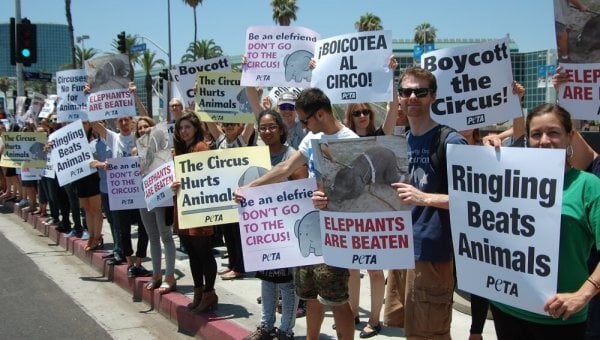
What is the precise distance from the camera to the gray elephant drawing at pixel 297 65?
685 centimetres

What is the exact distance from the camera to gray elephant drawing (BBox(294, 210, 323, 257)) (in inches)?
171

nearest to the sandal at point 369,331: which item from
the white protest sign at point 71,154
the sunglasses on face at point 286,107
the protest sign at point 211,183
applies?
the protest sign at point 211,183

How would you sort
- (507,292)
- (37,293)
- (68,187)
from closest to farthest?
(507,292)
(37,293)
(68,187)

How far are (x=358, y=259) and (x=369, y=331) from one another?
1.74 meters

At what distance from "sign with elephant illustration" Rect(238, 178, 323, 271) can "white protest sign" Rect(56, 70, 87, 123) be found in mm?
5691

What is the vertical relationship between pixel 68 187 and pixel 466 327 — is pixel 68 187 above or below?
above

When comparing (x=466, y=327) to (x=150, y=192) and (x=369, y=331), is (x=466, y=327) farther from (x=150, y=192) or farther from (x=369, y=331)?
(x=150, y=192)

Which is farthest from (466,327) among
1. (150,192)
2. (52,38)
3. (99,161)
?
(52,38)

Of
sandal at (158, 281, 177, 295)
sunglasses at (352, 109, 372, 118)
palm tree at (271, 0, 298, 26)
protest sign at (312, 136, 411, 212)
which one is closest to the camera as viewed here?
protest sign at (312, 136, 411, 212)

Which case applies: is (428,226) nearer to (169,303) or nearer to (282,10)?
(169,303)

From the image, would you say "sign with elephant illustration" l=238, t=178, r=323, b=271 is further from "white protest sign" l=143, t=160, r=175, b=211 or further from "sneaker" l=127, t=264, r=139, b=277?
"sneaker" l=127, t=264, r=139, b=277

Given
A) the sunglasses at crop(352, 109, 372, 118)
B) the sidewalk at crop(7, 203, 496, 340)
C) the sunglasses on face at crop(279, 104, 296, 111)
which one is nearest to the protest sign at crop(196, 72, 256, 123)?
the sunglasses on face at crop(279, 104, 296, 111)

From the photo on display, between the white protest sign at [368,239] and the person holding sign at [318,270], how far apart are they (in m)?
0.46

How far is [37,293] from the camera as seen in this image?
7480 mm
